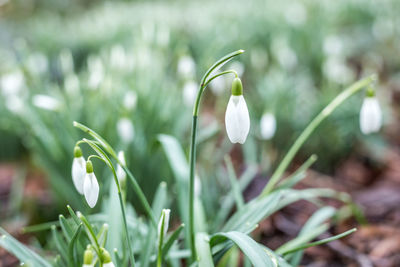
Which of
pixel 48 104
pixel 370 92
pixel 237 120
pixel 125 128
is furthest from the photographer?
pixel 48 104

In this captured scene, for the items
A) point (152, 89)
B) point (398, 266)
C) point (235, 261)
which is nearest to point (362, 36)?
point (152, 89)

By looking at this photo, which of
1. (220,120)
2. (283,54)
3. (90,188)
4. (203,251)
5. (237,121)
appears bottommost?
(220,120)

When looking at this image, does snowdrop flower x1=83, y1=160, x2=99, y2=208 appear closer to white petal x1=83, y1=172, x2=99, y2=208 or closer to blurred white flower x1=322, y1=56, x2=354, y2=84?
white petal x1=83, y1=172, x2=99, y2=208

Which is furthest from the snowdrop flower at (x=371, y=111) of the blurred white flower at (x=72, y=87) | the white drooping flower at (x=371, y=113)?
the blurred white flower at (x=72, y=87)

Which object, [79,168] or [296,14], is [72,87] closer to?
[79,168]

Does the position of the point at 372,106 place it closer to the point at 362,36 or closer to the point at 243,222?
the point at 243,222

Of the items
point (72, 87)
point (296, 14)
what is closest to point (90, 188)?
point (72, 87)
